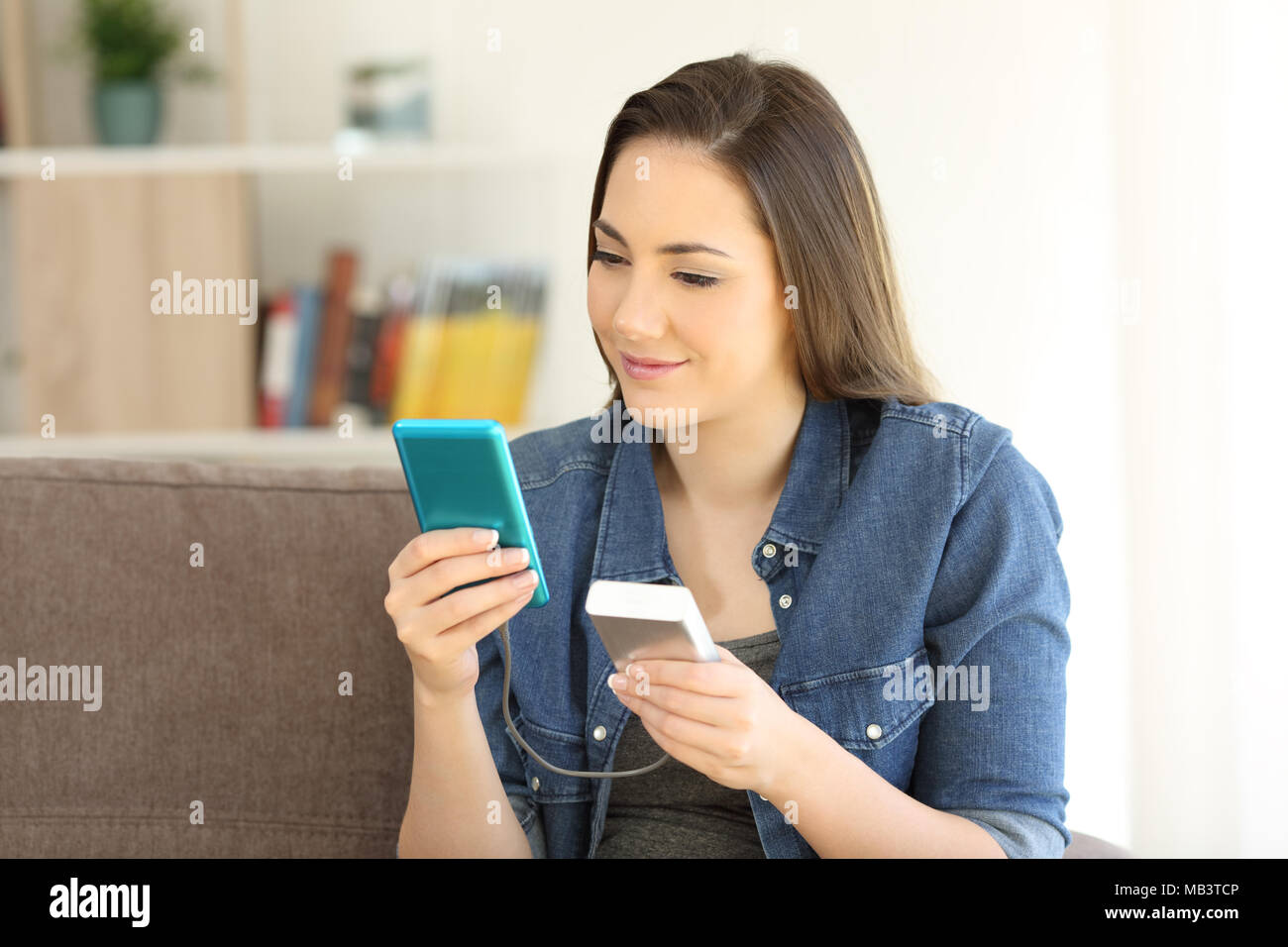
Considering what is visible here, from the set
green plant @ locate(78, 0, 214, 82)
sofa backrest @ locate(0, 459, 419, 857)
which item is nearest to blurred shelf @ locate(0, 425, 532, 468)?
green plant @ locate(78, 0, 214, 82)

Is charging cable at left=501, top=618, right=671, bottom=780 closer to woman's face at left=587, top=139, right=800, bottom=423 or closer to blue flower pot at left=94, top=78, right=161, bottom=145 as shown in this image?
woman's face at left=587, top=139, right=800, bottom=423

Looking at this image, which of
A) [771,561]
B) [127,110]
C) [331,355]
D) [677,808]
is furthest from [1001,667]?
[127,110]

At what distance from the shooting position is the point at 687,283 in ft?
3.87

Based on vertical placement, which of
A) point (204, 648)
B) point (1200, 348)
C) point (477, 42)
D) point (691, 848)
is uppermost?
point (477, 42)

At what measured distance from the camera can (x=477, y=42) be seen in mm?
2492

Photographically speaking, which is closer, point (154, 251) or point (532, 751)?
point (532, 751)

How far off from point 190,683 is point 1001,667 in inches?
32.5

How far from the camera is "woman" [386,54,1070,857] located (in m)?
1.10

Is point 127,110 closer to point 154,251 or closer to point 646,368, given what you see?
point 154,251

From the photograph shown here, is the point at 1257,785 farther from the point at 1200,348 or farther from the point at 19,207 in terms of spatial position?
the point at 19,207

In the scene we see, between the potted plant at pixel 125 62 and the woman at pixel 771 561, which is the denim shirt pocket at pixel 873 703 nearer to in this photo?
the woman at pixel 771 561

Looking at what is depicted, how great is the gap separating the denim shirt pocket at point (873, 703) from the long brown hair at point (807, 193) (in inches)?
11.5
